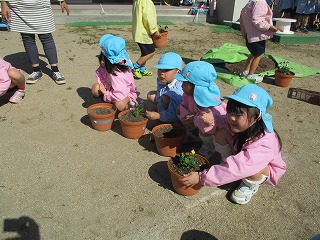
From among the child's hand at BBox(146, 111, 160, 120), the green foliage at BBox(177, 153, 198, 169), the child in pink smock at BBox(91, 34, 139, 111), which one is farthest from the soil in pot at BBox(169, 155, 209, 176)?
the child in pink smock at BBox(91, 34, 139, 111)

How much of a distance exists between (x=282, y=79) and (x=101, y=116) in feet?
10.2

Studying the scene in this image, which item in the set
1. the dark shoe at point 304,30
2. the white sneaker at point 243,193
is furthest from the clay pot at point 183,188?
the dark shoe at point 304,30

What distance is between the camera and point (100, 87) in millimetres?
3576

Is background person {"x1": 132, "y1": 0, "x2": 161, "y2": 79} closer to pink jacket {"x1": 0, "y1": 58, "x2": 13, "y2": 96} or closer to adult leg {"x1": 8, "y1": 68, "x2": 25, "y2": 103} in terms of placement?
adult leg {"x1": 8, "y1": 68, "x2": 25, "y2": 103}

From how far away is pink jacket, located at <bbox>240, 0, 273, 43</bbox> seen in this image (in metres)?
4.44

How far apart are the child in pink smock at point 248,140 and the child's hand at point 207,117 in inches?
12.0

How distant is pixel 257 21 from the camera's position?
446cm

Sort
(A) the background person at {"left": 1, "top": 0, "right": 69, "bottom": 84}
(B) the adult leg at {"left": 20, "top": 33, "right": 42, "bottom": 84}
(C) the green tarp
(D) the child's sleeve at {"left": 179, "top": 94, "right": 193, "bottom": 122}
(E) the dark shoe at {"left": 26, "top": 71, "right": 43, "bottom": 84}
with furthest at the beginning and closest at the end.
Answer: (C) the green tarp, (E) the dark shoe at {"left": 26, "top": 71, "right": 43, "bottom": 84}, (B) the adult leg at {"left": 20, "top": 33, "right": 42, "bottom": 84}, (A) the background person at {"left": 1, "top": 0, "right": 69, "bottom": 84}, (D) the child's sleeve at {"left": 179, "top": 94, "right": 193, "bottom": 122}

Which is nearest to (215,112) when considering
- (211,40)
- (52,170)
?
(52,170)

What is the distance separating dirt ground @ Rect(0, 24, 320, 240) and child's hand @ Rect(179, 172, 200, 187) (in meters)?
0.23

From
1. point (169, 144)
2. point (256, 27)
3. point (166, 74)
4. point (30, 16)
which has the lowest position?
Result: point (169, 144)

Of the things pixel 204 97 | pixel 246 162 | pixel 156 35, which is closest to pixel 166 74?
pixel 204 97

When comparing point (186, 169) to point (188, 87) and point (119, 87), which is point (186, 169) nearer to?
point (188, 87)

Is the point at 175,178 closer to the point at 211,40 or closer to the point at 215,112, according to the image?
the point at 215,112
